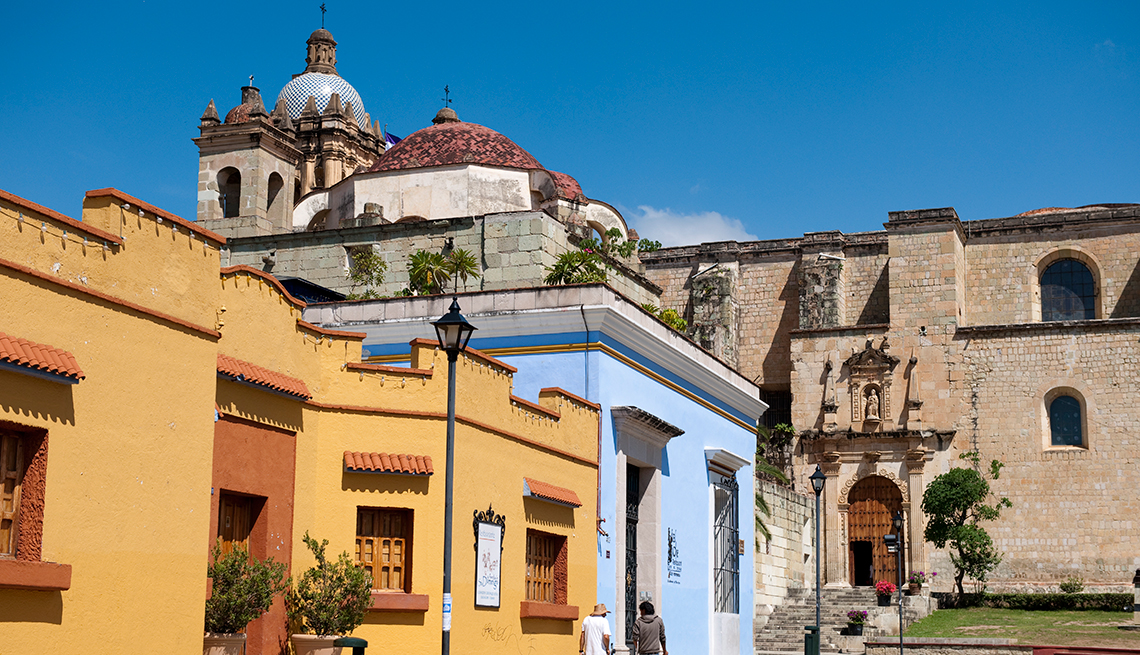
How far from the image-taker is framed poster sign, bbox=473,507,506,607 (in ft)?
44.9

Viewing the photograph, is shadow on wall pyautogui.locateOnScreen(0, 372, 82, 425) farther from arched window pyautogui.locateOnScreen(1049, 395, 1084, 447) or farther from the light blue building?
arched window pyautogui.locateOnScreen(1049, 395, 1084, 447)

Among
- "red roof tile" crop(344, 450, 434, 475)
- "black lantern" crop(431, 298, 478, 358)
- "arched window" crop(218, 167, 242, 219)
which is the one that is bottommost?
"red roof tile" crop(344, 450, 434, 475)

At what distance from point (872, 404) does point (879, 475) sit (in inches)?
84.1

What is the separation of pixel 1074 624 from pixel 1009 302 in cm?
1622

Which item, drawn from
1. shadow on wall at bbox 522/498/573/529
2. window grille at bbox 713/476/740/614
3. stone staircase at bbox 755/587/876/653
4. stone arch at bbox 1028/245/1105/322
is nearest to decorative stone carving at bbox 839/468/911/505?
stone staircase at bbox 755/587/876/653

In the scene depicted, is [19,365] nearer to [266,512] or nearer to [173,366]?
[173,366]

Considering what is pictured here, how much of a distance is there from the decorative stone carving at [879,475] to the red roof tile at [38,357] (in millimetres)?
33391

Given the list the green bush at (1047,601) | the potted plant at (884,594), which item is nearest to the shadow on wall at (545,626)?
the potted plant at (884,594)

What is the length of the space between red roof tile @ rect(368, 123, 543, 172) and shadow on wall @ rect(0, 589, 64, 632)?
64.8ft

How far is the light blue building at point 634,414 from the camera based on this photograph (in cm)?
1698

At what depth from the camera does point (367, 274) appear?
2636 centimetres

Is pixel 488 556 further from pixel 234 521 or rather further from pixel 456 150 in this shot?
pixel 456 150

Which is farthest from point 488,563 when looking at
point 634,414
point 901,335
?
point 901,335

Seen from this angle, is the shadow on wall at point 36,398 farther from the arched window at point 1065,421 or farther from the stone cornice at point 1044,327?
the arched window at point 1065,421
